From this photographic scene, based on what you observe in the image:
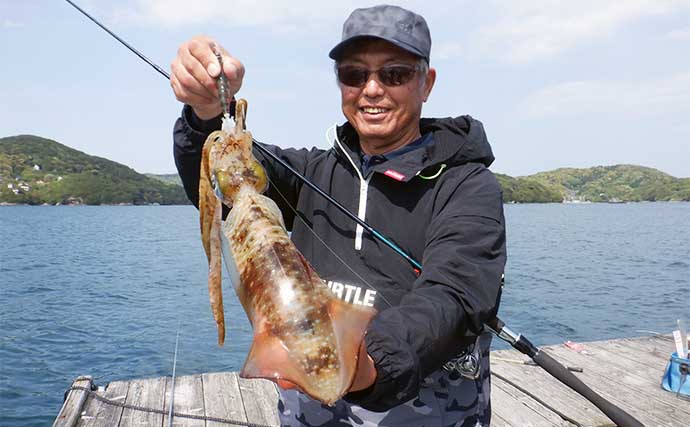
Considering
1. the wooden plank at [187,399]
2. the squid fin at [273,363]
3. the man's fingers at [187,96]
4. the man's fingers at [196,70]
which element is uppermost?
the man's fingers at [196,70]

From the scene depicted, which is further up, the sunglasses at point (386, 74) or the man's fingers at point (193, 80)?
the sunglasses at point (386, 74)

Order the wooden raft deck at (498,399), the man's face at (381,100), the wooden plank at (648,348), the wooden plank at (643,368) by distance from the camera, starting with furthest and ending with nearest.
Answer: the wooden plank at (648,348) → the wooden plank at (643,368) → the wooden raft deck at (498,399) → the man's face at (381,100)

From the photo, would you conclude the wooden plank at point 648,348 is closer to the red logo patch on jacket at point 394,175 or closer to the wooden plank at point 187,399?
the wooden plank at point 187,399

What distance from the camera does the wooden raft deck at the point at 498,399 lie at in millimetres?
7602

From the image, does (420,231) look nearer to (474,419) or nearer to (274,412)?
(474,419)

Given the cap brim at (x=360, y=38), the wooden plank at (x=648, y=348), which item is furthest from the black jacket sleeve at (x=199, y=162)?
the wooden plank at (x=648, y=348)

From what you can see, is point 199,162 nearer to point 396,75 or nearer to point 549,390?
point 396,75

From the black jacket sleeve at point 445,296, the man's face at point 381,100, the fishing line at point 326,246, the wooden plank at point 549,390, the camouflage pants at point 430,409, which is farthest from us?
the wooden plank at point 549,390

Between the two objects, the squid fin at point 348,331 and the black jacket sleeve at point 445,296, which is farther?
the black jacket sleeve at point 445,296

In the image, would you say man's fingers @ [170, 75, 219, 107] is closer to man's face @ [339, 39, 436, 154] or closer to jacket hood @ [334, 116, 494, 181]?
man's face @ [339, 39, 436, 154]

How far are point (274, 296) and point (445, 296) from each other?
2.99 ft

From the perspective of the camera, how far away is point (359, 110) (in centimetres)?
375

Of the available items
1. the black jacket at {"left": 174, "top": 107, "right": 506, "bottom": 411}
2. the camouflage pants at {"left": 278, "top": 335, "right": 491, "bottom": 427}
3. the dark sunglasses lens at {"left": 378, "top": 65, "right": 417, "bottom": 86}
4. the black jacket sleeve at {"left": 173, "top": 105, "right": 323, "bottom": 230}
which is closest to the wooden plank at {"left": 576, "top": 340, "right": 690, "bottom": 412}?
the camouflage pants at {"left": 278, "top": 335, "right": 491, "bottom": 427}

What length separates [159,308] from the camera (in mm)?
29000
